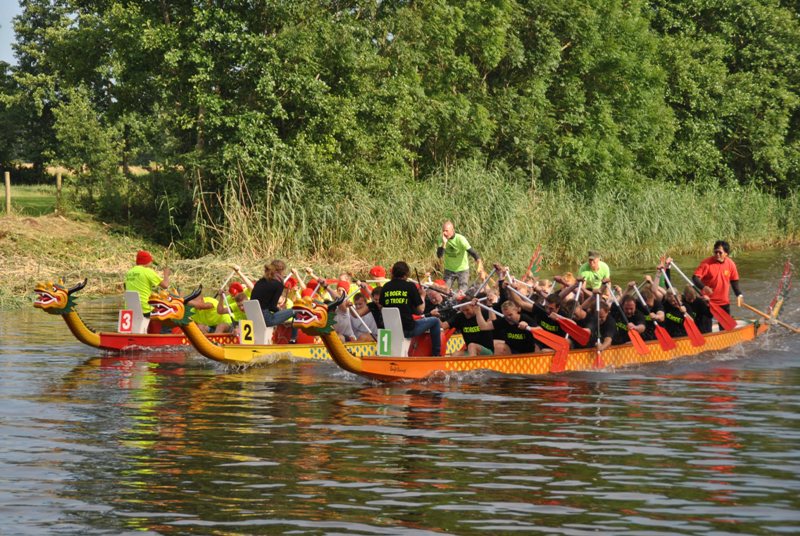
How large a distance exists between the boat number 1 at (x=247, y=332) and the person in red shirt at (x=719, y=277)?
7.47 m

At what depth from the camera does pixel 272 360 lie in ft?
60.2

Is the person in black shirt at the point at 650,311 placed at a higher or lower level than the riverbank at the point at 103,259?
lower

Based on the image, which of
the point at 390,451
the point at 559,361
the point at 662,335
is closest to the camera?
the point at 390,451

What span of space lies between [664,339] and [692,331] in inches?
35.8

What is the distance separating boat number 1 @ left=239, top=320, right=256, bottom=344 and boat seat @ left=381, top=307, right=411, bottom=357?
2.96 meters

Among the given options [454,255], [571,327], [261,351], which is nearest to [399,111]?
[454,255]

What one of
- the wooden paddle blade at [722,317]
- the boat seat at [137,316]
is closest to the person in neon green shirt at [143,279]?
the boat seat at [137,316]

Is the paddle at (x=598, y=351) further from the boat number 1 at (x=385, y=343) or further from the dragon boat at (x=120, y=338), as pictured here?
the dragon boat at (x=120, y=338)

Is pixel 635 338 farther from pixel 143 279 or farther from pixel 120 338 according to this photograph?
pixel 120 338

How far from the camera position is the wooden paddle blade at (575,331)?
17391 millimetres

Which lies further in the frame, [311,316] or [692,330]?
[692,330]

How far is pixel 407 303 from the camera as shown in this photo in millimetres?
16406

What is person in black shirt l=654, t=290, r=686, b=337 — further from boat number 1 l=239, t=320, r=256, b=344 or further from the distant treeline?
the distant treeline

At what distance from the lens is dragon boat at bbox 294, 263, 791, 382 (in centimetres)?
1480
